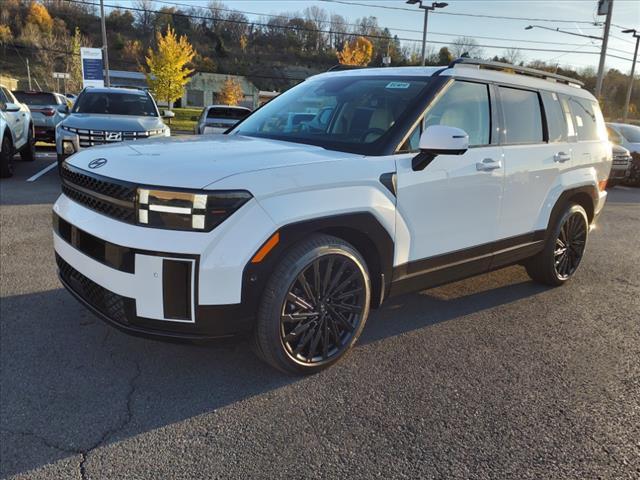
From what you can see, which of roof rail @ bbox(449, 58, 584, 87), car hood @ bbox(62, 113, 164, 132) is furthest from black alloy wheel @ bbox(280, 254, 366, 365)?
car hood @ bbox(62, 113, 164, 132)

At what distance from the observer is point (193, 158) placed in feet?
9.35

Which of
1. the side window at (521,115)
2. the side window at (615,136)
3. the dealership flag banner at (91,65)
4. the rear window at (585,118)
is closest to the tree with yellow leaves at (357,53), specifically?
the dealership flag banner at (91,65)

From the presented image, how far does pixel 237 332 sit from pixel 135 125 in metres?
7.25

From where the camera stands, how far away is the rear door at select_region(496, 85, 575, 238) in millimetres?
4086

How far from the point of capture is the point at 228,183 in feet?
8.44

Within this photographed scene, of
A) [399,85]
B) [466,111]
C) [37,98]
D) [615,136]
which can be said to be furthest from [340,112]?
[37,98]

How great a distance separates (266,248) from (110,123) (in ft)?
24.2

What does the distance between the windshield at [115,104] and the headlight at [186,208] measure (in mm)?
8256

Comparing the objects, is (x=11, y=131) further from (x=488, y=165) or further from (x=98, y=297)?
(x=488, y=165)

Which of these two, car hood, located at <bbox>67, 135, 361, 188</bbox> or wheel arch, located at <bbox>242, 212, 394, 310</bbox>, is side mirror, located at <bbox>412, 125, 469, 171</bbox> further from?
wheel arch, located at <bbox>242, 212, 394, 310</bbox>

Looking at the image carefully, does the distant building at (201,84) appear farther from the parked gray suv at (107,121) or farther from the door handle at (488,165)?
the door handle at (488,165)

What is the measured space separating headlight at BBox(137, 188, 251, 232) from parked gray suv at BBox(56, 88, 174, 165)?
675 cm

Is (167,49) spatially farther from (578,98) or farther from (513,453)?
(513,453)

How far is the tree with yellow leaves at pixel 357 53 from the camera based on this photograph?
2146 inches
